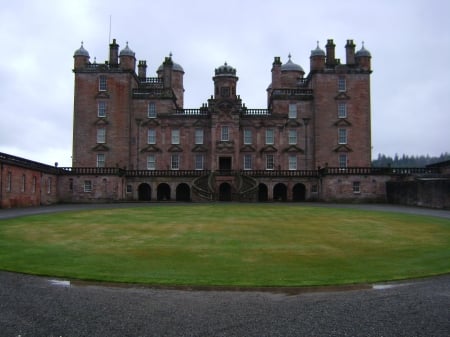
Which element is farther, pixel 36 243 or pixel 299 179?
pixel 299 179

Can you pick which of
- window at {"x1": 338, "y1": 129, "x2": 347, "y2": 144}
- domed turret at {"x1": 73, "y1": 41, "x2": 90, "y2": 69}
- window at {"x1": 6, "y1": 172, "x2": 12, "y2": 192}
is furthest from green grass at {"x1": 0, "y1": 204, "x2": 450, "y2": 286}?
domed turret at {"x1": 73, "y1": 41, "x2": 90, "y2": 69}

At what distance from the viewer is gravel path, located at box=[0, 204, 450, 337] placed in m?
7.43

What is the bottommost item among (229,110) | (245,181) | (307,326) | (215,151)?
(307,326)

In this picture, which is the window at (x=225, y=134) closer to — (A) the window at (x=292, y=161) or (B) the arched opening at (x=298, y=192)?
(A) the window at (x=292, y=161)

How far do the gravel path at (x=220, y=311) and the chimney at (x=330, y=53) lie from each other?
5276cm

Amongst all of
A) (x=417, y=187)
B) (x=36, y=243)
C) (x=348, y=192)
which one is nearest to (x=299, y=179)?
(x=348, y=192)

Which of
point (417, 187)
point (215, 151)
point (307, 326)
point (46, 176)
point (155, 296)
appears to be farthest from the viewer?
point (215, 151)

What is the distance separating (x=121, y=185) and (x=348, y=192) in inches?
1035

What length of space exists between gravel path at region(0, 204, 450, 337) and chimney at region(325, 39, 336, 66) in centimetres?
5276

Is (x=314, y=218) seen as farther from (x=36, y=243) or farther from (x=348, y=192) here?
(x=348, y=192)

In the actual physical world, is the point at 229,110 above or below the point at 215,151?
above

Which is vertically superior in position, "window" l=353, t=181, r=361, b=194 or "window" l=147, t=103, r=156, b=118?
"window" l=147, t=103, r=156, b=118

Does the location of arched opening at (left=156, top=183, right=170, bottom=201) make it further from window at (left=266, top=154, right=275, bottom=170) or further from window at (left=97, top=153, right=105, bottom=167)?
window at (left=266, top=154, right=275, bottom=170)

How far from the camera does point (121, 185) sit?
52.6 metres
